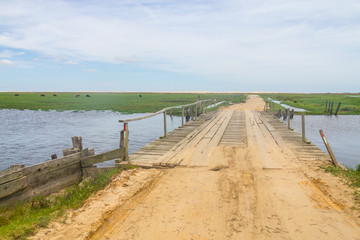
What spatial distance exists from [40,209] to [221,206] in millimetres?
3742

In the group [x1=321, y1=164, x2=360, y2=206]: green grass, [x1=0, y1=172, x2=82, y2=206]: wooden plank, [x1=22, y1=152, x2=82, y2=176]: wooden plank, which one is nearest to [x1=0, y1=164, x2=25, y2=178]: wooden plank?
[x1=22, y1=152, x2=82, y2=176]: wooden plank

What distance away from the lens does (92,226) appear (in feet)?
13.6

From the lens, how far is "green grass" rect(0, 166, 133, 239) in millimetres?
4032

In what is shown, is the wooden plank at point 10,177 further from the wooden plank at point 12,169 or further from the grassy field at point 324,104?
the grassy field at point 324,104

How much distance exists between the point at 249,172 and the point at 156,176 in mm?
2235

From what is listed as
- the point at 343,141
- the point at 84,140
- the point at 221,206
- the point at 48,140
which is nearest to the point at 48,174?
the point at 221,206

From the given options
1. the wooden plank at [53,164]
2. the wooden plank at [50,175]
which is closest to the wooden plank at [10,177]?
the wooden plank at [53,164]

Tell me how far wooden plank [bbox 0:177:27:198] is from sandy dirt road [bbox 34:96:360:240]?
174cm

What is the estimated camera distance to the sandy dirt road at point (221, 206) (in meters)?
3.91

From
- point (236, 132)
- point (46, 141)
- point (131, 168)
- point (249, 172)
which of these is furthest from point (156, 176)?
point (46, 141)

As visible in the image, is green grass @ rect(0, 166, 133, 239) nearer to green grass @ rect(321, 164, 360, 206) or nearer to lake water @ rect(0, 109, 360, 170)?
green grass @ rect(321, 164, 360, 206)

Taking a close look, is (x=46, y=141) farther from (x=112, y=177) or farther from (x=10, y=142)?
(x=112, y=177)

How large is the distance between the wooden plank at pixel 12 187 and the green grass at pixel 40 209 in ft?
1.02

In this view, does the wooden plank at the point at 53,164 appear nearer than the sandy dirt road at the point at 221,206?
No
